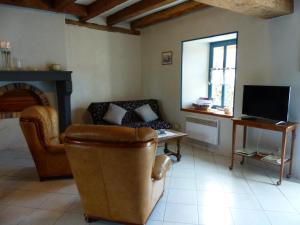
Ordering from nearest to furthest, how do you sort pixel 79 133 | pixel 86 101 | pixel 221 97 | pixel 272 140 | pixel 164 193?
pixel 79 133
pixel 164 193
pixel 272 140
pixel 221 97
pixel 86 101

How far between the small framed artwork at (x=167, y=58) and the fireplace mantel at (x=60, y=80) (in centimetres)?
196

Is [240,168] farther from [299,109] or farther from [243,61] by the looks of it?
[243,61]

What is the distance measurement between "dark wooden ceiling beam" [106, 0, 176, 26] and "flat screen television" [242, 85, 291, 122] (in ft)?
6.10

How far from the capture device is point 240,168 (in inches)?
138

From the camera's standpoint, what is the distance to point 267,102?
3135mm

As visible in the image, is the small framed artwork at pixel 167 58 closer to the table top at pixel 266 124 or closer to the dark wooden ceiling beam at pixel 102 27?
the dark wooden ceiling beam at pixel 102 27

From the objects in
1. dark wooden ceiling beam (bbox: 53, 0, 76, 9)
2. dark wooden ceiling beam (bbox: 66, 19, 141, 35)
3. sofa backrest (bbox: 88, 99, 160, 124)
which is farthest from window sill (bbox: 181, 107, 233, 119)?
dark wooden ceiling beam (bbox: 53, 0, 76, 9)

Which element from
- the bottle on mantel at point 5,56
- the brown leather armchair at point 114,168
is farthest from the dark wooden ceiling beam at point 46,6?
the brown leather armchair at point 114,168

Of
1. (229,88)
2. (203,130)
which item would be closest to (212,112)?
(203,130)

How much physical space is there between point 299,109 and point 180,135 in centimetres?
163

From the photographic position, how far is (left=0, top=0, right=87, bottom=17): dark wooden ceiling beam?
3808mm

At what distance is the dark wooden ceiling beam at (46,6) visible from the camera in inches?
150

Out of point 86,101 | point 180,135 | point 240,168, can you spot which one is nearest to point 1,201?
point 180,135

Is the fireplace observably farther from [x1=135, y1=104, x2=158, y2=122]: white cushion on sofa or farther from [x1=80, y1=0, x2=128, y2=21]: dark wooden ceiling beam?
[x1=135, y1=104, x2=158, y2=122]: white cushion on sofa
